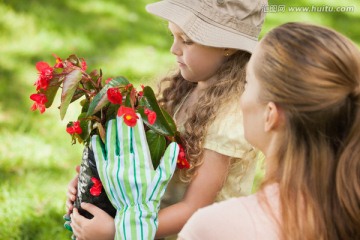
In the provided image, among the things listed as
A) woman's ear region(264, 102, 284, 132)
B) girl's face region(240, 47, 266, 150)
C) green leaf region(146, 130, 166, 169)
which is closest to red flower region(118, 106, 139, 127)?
green leaf region(146, 130, 166, 169)

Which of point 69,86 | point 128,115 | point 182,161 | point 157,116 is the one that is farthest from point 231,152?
point 69,86

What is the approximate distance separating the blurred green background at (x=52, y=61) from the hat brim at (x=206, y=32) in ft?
1.57

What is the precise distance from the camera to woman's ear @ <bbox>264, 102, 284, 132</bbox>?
1.72 m

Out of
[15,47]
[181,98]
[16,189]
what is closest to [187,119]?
[181,98]

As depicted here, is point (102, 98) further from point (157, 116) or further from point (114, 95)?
point (157, 116)

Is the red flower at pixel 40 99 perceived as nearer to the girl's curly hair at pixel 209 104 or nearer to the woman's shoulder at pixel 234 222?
the girl's curly hair at pixel 209 104

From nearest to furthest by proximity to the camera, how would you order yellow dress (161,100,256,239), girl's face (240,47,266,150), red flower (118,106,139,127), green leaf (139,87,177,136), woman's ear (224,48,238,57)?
girl's face (240,47,266,150) < red flower (118,106,139,127) < green leaf (139,87,177,136) < yellow dress (161,100,256,239) < woman's ear (224,48,238,57)

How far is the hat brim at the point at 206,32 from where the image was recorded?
236cm

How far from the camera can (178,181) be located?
246 cm

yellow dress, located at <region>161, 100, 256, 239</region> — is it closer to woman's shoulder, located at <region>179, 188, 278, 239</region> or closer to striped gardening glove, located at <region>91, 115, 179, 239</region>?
striped gardening glove, located at <region>91, 115, 179, 239</region>

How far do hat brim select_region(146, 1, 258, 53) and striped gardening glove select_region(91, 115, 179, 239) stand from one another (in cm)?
40

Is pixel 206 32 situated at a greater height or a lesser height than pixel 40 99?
greater

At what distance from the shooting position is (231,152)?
231cm

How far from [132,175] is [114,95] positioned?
0.25m
